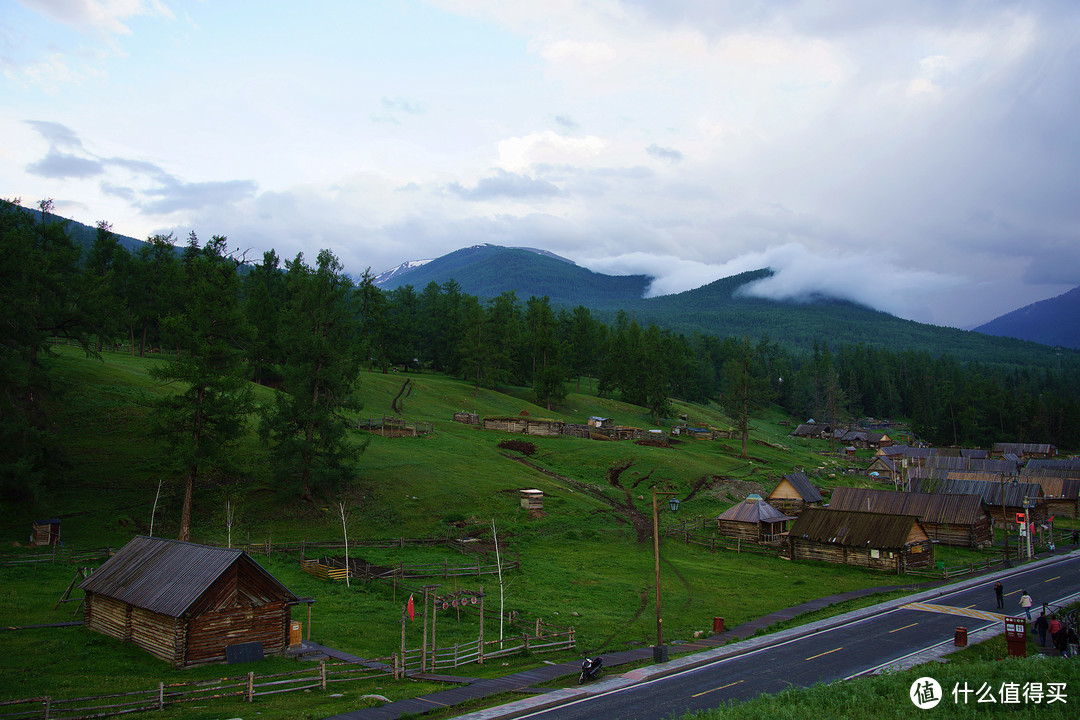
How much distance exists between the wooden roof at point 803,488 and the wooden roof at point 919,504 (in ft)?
15.9

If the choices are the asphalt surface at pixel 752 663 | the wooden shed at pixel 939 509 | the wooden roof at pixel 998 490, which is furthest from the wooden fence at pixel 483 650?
the wooden roof at pixel 998 490

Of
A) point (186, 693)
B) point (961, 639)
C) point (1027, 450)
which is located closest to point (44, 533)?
point (186, 693)

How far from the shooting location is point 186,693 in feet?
73.9

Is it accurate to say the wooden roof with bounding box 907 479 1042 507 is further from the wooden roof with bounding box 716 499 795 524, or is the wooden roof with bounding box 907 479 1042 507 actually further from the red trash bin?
the red trash bin

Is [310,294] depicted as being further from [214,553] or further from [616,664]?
[616,664]

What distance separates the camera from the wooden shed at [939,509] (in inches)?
2482

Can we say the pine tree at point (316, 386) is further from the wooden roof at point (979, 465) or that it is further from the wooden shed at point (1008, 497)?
the wooden roof at point (979, 465)

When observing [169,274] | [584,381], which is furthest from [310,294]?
[584,381]

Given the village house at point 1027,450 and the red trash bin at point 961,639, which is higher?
the red trash bin at point 961,639

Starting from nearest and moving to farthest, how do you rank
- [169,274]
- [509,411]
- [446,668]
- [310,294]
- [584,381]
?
[446,668], [310,294], [169,274], [509,411], [584,381]

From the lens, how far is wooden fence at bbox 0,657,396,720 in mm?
20141

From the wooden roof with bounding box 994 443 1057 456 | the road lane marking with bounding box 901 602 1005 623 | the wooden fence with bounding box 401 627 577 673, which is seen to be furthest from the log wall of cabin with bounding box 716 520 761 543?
the wooden roof with bounding box 994 443 1057 456

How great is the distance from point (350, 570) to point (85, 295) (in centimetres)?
2955

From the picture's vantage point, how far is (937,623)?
35000mm
